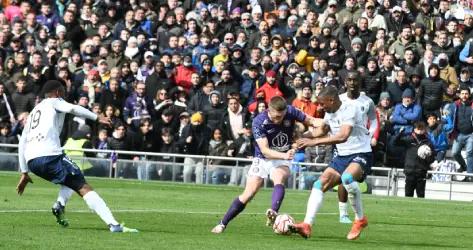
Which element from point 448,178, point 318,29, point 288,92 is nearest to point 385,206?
point 448,178

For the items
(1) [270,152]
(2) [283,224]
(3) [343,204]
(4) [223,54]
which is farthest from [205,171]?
(2) [283,224]

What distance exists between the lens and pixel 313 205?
17.7 metres

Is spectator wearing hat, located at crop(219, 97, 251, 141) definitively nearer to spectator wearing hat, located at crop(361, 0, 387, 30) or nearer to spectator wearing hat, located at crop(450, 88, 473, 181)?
spectator wearing hat, located at crop(361, 0, 387, 30)

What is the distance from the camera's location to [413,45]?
104 feet

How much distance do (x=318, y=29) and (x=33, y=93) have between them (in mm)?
7225

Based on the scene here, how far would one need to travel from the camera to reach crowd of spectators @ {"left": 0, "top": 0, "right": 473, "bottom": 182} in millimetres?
30547

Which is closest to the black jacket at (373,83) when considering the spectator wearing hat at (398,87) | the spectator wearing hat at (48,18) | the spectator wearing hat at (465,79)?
the spectator wearing hat at (398,87)

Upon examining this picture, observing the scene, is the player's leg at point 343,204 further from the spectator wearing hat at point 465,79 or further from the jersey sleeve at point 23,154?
the spectator wearing hat at point 465,79

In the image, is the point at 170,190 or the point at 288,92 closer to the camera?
the point at 170,190

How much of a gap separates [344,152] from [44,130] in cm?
417

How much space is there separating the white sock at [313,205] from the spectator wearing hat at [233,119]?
13489mm

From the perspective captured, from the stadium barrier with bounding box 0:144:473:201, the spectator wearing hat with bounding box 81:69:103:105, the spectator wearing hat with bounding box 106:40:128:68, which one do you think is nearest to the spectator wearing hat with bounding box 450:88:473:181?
the stadium barrier with bounding box 0:144:473:201

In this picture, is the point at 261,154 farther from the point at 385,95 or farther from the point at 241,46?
the point at 241,46

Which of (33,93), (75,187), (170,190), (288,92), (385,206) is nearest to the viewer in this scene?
(75,187)
